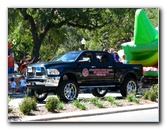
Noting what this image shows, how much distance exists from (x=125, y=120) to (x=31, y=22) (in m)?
10.9

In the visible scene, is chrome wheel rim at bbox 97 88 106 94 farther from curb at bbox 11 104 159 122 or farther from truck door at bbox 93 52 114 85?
curb at bbox 11 104 159 122

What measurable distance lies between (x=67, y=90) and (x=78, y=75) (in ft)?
2.02

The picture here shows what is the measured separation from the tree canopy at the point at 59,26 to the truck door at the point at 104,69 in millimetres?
2911

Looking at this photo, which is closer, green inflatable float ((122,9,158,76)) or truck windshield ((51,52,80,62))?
truck windshield ((51,52,80,62))

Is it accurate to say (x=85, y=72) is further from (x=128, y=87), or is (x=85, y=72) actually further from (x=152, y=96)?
(x=152, y=96)

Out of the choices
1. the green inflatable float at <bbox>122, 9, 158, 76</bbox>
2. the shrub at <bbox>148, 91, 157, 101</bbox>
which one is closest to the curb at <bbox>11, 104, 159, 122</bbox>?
the shrub at <bbox>148, 91, 157, 101</bbox>

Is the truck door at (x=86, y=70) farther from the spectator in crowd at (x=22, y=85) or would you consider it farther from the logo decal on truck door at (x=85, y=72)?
the spectator in crowd at (x=22, y=85)

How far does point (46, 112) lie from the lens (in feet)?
34.5

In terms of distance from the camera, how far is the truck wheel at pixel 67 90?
1198cm

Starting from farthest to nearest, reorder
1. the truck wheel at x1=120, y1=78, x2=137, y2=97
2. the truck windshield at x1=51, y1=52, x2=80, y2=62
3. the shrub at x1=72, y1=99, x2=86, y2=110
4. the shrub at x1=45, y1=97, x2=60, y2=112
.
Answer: the truck wheel at x1=120, y1=78, x2=137, y2=97 < the truck windshield at x1=51, y1=52, x2=80, y2=62 < the shrub at x1=72, y1=99, x2=86, y2=110 < the shrub at x1=45, y1=97, x2=60, y2=112

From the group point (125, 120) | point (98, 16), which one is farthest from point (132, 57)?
point (125, 120)

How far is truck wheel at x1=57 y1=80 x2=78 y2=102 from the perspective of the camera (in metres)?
12.0
